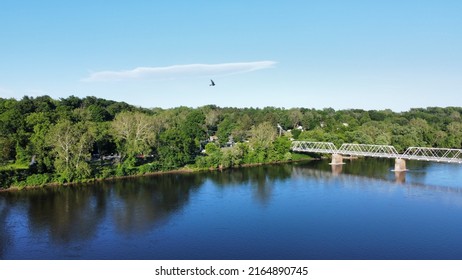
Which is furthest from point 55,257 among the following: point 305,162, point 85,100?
point 85,100

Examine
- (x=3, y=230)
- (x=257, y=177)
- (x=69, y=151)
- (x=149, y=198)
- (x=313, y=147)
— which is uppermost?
(x=69, y=151)

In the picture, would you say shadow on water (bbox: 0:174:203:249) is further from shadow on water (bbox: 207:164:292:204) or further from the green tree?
shadow on water (bbox: 207:164:292:204)

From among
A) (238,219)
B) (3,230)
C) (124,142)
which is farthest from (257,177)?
(3,230)

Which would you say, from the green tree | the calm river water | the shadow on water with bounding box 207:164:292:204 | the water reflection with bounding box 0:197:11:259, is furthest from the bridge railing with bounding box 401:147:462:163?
the water reflection with bounding box 0:197:11:259

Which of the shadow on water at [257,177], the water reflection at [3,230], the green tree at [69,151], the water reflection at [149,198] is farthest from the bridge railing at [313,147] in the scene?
the water reflection at [3,230]

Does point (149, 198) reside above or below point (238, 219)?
above

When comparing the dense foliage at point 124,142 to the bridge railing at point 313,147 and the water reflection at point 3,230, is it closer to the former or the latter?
the bridge railing at point 313,147

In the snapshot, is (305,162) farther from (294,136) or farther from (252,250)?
(252,250)

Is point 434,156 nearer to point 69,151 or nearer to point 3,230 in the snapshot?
point 69,151
